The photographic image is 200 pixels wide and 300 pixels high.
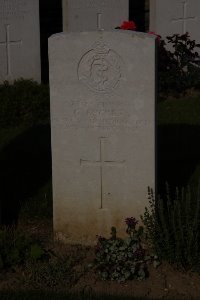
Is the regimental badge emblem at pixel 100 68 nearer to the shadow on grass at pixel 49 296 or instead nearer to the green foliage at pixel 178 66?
the shadow on grass at pixel 49 296

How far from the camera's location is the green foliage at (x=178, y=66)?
9867 millimetres

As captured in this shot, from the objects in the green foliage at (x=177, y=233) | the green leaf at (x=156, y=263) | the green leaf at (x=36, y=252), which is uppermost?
the green foliage at (x=177, y=233)

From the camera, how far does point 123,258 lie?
4707 millimetres

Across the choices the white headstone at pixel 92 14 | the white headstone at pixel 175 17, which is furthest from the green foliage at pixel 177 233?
the white headstone at pixel 175 17

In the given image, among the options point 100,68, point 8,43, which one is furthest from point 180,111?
point 100,68

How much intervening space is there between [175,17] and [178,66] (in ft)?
2.95

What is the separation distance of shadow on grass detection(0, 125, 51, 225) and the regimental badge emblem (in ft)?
4.62

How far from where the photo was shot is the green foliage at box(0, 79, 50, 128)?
8.65 m

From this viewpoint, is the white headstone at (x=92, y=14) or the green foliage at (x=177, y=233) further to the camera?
the white headstone at (x=92, y=14)

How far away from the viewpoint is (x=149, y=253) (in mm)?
4980

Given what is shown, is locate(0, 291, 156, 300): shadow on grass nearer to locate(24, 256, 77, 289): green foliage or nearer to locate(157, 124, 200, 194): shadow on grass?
locate(24, 256, 77, 289): green foliage

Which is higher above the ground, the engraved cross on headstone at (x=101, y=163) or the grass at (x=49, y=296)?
the engraved cross on headstone at (x=101, y=163)

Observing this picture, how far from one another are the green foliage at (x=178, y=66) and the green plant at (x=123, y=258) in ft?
16.9

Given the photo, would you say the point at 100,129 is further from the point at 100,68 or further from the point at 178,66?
the point at 178,66
